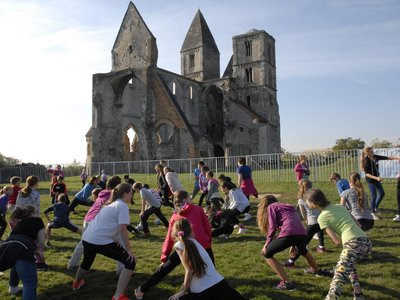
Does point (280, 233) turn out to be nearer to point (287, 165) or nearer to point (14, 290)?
point (14, 290)

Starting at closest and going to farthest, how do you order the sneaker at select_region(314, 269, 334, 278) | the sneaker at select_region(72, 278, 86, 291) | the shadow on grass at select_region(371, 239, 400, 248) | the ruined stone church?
the sneaker at select_region(72, 278, 86, 291), the sneaker at select_region(314, 269, 334, 278), the shadow on grass at select_region(371, 239, 400, 248), the ruined stone church

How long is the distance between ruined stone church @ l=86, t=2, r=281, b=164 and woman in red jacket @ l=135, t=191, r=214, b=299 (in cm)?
2909

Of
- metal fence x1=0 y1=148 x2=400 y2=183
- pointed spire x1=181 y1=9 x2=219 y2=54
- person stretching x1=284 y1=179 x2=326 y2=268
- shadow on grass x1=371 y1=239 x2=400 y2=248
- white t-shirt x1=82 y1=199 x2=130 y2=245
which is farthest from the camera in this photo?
pointed spire x1=181 y1=9 x2=219 y2=54

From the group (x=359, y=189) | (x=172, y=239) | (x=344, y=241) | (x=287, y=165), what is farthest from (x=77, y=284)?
(x=287, y=165)

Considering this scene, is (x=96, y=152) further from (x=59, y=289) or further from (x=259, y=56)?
(x=59, y=289)

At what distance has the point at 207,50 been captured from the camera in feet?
182

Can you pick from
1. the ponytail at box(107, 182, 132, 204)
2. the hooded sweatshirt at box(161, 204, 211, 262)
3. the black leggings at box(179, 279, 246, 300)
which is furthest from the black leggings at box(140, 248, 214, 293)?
the ponytail at box(107, 182, 132, 204)

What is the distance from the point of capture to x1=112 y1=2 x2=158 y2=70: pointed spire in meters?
41.2

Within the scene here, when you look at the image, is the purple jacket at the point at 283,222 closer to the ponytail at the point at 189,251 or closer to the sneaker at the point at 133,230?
the ponytail at the point at 189,251

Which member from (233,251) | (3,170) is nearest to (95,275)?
(233,251)

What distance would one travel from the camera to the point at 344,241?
4945mm

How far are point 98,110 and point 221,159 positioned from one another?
1802 centimetres

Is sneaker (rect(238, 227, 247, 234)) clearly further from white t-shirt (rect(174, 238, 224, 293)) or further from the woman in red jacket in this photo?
white t-shirt (rect(174, 238, 224, 293))

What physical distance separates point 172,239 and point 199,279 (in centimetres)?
85
